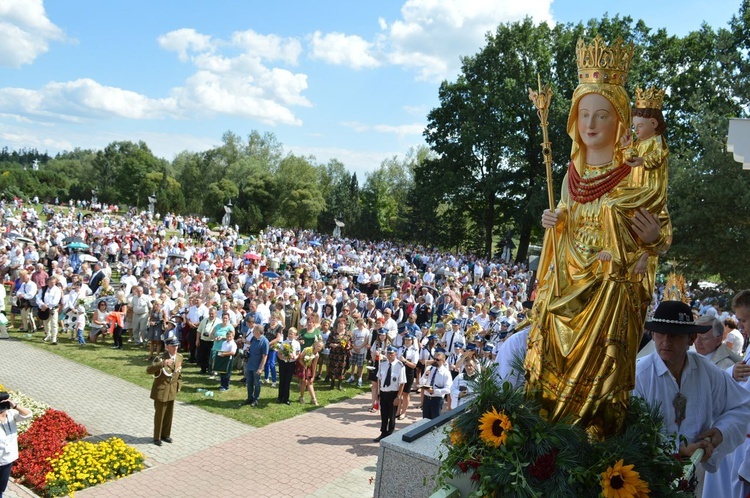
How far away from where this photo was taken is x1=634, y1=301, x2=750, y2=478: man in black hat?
356 cm

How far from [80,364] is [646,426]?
15.1 m

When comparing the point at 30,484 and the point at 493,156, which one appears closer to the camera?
the point at 30,484

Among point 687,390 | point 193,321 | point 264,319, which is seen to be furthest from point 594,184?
point 193,321

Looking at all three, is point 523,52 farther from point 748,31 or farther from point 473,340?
point 473,340

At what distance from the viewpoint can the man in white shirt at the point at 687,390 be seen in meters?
3.56

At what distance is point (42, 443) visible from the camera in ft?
30.3

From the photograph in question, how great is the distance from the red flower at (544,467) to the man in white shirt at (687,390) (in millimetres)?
999

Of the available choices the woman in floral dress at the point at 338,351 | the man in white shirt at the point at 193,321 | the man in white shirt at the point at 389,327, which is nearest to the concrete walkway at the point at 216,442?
the woman in floral dress at the point at 338,351

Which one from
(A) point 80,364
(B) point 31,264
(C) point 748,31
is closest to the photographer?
(A) point 80,364

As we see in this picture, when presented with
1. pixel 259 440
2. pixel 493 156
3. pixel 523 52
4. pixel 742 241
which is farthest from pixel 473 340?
pixel 523 52

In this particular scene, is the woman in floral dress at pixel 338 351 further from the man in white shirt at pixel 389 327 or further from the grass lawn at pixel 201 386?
the man in white shirt at pixel 389 327

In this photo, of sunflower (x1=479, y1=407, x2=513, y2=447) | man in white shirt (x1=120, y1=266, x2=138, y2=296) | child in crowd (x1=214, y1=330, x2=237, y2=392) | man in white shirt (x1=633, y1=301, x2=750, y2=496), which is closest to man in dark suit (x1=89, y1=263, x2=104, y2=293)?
man in white shirt (x1=120, y1=266, x2=138, y2=296)

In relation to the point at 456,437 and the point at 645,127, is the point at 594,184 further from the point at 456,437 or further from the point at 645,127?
the point at 456,437

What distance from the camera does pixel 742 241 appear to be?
52.6 ft
